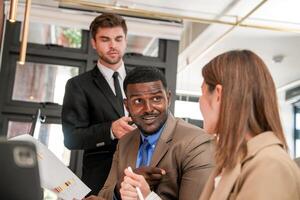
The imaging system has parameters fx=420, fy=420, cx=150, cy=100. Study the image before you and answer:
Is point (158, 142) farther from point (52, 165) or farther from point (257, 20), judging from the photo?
point (257, 20)

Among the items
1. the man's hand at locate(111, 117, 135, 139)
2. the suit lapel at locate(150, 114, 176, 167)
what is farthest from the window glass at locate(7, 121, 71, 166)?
the suit lapel at locate(150, 114, 176, 167)

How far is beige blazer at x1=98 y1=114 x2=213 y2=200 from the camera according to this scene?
4.72 ft

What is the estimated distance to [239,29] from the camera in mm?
4859

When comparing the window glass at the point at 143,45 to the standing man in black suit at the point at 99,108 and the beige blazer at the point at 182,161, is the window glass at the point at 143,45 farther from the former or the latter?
the beige blazer at the point at 182,161

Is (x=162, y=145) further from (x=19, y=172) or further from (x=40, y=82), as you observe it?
(x=40, y=82)

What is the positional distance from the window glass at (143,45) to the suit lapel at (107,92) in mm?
2630

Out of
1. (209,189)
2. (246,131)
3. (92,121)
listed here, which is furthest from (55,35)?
(246,131)

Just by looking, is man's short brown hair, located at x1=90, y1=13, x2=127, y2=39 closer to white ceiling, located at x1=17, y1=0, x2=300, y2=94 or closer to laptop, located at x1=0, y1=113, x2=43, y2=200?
laptop, located at x1=0, y1=113, x2=43, y2=200

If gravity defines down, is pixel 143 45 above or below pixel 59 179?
above

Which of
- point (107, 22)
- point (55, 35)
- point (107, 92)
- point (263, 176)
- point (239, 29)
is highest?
point (239, 29)

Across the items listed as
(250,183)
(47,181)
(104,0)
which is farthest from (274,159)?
(104,0)

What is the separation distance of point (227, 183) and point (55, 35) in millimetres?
3792

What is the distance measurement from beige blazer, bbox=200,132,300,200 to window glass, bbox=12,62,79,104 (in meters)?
3.45

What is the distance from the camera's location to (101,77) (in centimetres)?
204
